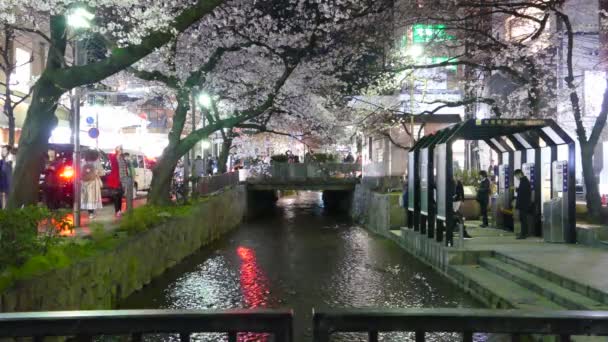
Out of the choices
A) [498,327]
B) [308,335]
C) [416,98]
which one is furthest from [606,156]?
[498,327]

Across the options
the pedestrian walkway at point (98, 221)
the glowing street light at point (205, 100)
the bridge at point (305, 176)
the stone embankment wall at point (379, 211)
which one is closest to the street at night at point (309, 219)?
the stone embankment wall at point (379, 211)

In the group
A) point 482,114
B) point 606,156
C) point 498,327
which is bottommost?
point 498,327

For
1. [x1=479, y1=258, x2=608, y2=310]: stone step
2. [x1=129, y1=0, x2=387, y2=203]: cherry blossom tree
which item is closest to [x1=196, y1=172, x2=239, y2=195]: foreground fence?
[x1=129, y1=0, x2=387, y2=203]: cherry blossom tree

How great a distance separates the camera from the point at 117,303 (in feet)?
33.6

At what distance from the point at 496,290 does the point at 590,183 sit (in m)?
6.85

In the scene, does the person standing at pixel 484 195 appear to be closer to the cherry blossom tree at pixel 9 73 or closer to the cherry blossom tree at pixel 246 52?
the cherry blossom tree at pixel 246 52

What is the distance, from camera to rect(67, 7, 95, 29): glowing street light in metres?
10.9

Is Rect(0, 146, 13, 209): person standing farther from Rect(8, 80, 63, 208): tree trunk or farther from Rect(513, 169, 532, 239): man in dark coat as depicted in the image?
Rect(513, 169, 532, 239): man in dark coat

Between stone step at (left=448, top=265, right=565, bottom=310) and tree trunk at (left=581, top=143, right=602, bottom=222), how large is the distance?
4773 millimetres

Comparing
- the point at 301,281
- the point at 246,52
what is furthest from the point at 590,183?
the point at 246,52

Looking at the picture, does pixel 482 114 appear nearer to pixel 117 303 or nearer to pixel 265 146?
pixel 117 303

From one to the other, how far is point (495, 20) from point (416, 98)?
8.99 meters

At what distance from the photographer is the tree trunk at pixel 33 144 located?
10.4m

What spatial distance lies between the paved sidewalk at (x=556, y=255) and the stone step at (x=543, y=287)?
216 millimetres
